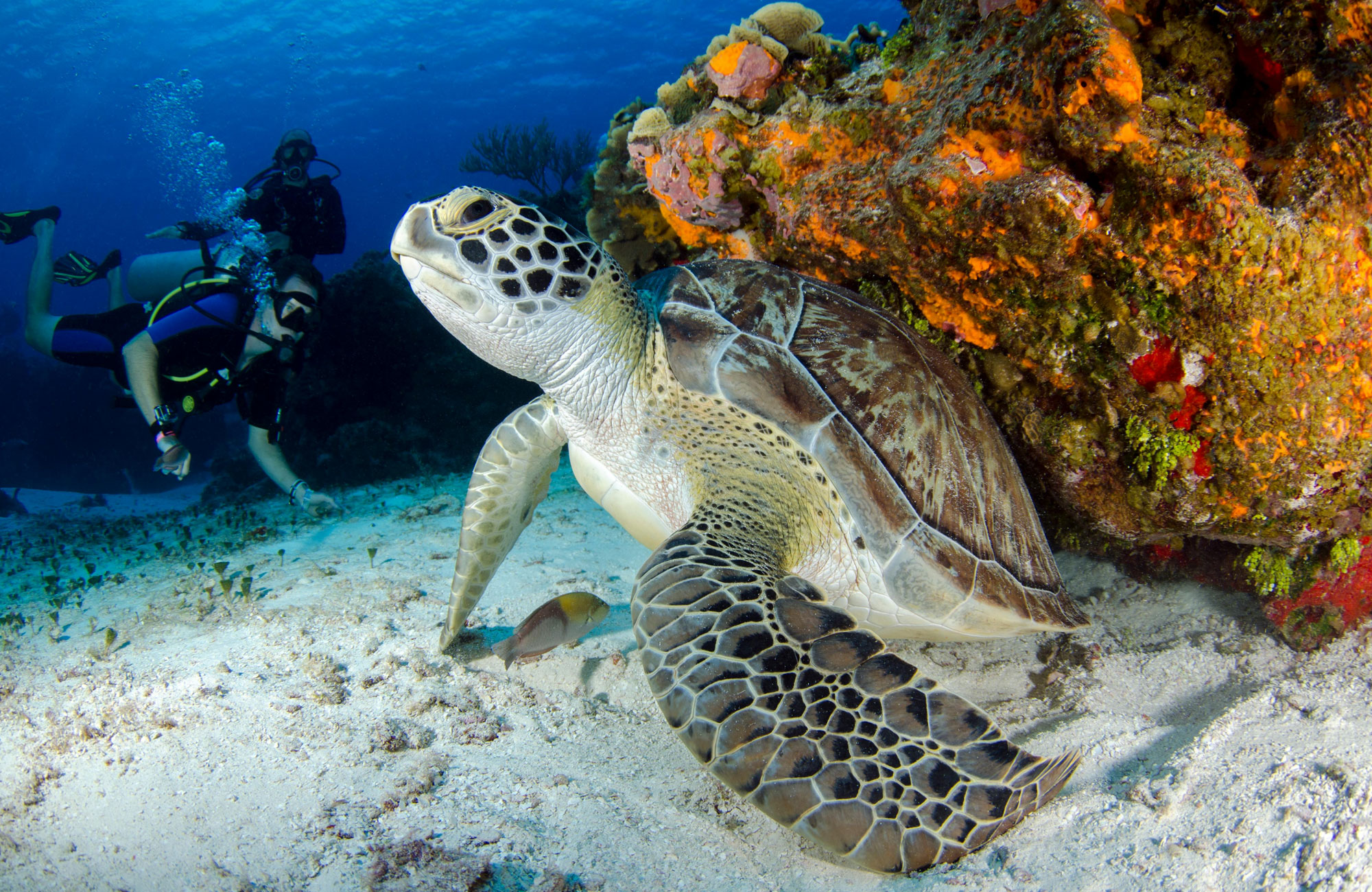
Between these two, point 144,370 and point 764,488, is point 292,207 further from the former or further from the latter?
point 764,488

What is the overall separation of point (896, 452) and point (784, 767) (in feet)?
3.60

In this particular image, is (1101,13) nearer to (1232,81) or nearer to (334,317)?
(1232,81)

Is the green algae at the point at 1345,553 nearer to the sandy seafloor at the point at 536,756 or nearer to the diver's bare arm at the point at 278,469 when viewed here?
the sandy seafloor at the point at 536,756

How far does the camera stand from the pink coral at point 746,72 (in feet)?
8.41

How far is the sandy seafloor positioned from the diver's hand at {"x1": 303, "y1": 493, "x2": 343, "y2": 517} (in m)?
2.56

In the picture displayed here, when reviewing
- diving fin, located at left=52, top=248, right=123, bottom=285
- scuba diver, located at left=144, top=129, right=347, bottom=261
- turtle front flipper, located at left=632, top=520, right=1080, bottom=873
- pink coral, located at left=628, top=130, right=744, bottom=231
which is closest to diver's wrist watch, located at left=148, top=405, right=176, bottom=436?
diving fin, located at left=52, top=248, right=123, bottom=285

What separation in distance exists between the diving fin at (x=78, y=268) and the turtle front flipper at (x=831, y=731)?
7440 mm

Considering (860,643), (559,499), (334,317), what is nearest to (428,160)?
(334,317)

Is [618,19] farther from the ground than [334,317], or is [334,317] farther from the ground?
[618,19]

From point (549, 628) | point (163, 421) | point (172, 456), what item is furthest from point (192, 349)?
point (549, 628)

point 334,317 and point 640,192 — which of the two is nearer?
point 640,192

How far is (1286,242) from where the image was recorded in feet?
4.67

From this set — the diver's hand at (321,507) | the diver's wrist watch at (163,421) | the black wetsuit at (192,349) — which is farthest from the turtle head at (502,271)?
the black wetsuit at (192,349)

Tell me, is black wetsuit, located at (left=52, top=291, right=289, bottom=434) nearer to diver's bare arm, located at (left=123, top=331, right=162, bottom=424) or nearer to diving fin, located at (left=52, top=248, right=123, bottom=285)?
diver's bare arm, located at (left=123, top=331, right=162, bottom=424)
